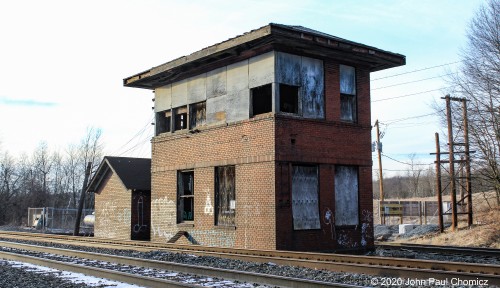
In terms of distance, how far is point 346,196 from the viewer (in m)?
18.0

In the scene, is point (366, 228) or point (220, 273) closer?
point (220, 273)

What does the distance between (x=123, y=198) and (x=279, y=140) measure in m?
11.8

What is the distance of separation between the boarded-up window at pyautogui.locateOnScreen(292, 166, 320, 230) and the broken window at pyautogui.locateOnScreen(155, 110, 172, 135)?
294 inches

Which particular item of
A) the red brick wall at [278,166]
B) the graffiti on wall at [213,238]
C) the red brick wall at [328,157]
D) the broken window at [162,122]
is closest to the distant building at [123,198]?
the broken window at [162,122]

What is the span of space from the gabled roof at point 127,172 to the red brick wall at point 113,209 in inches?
13.1

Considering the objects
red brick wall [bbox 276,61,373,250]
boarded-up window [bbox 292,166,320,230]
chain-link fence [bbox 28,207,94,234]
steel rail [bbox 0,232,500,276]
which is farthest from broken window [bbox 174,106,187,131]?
chain-link fence [bbox 28,207,94,234]

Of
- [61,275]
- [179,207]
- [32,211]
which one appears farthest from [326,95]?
[32,211]

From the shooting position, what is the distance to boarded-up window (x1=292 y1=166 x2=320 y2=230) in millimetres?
16750

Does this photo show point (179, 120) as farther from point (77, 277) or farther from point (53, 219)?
point (53, 219)

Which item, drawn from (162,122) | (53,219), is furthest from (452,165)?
(53,219)

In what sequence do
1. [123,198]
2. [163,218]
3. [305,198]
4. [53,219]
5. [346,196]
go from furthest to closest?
[53,219] < [123,198] < [163,218] < [346,196] < [305,198]

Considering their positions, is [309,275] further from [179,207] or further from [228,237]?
[179,207]

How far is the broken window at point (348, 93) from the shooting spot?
18.4 m

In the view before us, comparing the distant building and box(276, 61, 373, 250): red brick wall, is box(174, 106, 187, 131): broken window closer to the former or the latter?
the distant building
